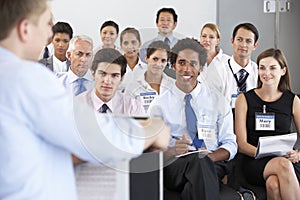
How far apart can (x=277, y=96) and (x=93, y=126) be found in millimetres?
2710

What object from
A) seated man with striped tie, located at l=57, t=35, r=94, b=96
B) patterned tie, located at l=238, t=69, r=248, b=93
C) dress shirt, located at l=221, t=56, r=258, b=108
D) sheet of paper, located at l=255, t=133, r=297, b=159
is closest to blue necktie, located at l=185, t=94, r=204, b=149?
seated man with striped tie, located at l=57, t=35, r=94, b=96

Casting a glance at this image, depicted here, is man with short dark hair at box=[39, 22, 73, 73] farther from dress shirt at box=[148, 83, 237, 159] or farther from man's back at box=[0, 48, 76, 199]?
man's back at box=[0, 48, 76, 199]

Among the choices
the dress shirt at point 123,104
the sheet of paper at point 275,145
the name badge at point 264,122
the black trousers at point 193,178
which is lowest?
the black trousers at point 193,178

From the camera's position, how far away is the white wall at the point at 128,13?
18.9ft

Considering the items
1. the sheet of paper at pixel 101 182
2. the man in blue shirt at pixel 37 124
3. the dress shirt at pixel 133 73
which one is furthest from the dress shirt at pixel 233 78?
the man in blue shirt at pixel 37 124

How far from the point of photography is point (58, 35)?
460 cm

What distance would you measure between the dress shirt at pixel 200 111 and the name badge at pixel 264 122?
36 cm

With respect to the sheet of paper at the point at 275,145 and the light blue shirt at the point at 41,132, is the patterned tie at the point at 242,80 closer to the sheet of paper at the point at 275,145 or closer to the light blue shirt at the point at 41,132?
the sheet of paper at the point at 275,145

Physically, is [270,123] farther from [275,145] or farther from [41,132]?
[41,132]

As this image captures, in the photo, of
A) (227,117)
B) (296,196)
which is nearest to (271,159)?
(296,196)

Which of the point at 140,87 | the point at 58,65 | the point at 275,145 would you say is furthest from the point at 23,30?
the point at 58,65

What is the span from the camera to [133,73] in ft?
5.76

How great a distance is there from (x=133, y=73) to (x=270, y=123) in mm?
1971

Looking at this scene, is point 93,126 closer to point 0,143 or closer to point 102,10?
point 0,143
